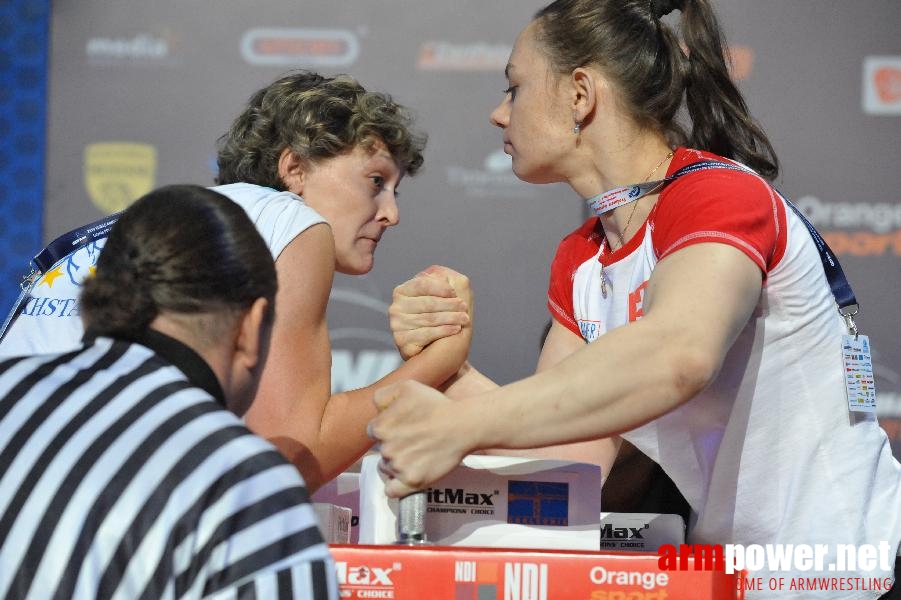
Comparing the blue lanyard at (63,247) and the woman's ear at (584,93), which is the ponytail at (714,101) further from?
the blue lanyard at (63,247)

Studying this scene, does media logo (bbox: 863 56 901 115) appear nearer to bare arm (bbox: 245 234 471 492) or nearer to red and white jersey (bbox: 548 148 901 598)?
red and white jersey (bbox: 548 148 901 598)

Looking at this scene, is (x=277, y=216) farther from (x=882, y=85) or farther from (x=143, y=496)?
(x=882, y=85)

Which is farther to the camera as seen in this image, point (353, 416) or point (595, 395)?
point (353, 416)

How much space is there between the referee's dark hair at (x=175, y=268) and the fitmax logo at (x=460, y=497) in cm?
45

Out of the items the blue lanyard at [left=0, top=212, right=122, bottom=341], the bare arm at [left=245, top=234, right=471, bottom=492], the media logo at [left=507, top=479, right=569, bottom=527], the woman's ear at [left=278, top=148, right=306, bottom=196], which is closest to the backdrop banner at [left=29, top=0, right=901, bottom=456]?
the woman's ear at [left=278, top=148, right=306, bottom=196]

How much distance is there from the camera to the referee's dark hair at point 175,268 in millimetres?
1214

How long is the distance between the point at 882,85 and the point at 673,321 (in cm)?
337

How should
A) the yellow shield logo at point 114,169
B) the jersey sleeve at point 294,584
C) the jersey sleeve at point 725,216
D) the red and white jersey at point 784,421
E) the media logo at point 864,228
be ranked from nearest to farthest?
the jersey sleeve at point 294,584 < the jersey sleeve at point 725,216 < the red and white jersey at point 784,421 < the media logo at point 864,228 < the yellow shield logo at point 114,169

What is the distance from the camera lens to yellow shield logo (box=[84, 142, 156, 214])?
441cm

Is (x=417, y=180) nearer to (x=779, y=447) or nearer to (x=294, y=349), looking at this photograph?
(x=294, y=349)

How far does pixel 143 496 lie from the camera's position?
1094mm

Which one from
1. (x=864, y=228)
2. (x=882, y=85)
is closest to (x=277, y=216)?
(x=864, y=228)

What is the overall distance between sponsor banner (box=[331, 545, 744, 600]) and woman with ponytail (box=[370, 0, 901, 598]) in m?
0.11

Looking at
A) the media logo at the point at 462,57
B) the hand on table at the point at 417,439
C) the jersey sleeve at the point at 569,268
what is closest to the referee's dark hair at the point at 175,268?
the hand on table at the point at 417,439
